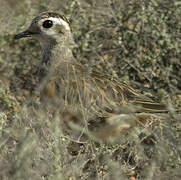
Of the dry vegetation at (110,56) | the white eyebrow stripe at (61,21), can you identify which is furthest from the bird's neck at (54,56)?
the dry vegetation at (110,56)

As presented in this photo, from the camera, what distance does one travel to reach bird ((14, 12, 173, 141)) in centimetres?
524

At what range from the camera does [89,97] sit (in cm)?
545

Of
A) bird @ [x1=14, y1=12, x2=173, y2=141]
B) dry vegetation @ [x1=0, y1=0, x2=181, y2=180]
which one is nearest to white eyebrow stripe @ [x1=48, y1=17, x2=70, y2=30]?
bird @ [x1=14, y1=12, x2=173, y2=141]

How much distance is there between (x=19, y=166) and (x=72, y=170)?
632 mm

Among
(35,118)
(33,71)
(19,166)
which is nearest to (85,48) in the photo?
(33,71)

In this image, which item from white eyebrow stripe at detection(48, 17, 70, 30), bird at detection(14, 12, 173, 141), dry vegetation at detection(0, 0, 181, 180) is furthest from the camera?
white eyebrow stripe at detection(48, 17, 70, 30)

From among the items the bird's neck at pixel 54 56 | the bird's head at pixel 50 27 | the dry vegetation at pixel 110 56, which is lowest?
the dry vegetation at pixel 110 56

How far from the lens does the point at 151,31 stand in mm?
6820

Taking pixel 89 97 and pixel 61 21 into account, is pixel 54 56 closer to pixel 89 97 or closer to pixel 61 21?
pixel 61 21

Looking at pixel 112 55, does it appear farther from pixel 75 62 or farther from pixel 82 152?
pixel 82 152

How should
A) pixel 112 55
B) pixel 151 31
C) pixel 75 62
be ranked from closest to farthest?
1. pixel 75 62
2. pixel 151 31
3. pixel 112 55

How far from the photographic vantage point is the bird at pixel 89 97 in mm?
5238

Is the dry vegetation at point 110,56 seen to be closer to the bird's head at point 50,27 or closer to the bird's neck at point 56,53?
the bird's neck at point 56,53

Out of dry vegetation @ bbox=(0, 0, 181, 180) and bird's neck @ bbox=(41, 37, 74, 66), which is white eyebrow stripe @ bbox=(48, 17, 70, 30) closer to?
bird's neck @ bbox=(41, 37, 74, 66)
